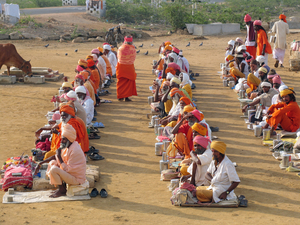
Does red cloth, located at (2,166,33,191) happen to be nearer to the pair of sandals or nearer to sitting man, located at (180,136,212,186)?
the pair of sandals

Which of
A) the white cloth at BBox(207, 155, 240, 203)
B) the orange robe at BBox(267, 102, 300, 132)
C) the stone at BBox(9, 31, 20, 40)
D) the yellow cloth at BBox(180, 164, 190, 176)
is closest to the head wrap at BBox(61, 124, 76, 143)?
the yellow cloth at BBox(180, 164, 190, 176)

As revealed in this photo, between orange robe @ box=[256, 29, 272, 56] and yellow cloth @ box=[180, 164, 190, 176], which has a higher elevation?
orange robe @ box=[256, 29, 272, 56]

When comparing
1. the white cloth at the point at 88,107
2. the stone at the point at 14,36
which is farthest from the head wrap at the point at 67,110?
the stone at the point at 14,36

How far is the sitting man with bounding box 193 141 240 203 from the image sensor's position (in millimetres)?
6516

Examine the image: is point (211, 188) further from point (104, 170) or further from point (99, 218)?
point (104, 170)

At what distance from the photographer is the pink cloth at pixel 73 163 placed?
6.93 metres

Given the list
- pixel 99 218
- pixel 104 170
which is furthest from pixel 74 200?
pixel 104 170

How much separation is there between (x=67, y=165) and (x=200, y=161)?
205 centimetres

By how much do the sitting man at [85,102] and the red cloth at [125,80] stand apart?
7.95 ft

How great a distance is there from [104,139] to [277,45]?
378 inches

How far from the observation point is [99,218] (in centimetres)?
627

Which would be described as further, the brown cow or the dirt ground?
the brown cow

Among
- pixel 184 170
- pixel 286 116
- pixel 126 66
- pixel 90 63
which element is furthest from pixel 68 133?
pixel 90 63

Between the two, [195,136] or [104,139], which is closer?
[195,136]
